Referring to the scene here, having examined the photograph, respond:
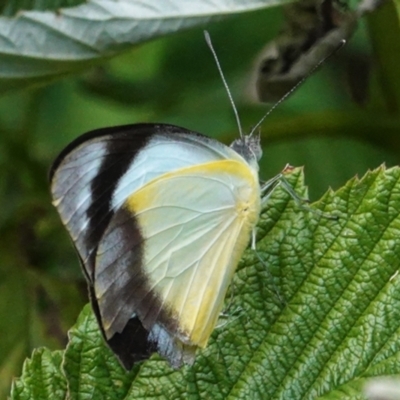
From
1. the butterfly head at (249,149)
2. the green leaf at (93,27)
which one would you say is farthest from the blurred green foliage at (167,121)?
the butterfly head at (249,149)

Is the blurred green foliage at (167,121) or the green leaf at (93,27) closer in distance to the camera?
the green leaf at (93,27)

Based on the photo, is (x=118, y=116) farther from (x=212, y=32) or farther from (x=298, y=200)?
(x=298, y=200)

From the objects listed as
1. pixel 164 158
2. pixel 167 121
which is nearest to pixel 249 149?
pixel 164 158

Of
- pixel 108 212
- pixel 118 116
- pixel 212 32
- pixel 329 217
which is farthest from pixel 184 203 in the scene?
pixel 118 116

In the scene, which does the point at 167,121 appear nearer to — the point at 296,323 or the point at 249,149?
the point at 249,149

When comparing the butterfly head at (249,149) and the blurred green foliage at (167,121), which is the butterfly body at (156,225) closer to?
the butterfly head at (249,149)

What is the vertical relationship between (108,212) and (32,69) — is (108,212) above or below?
below
